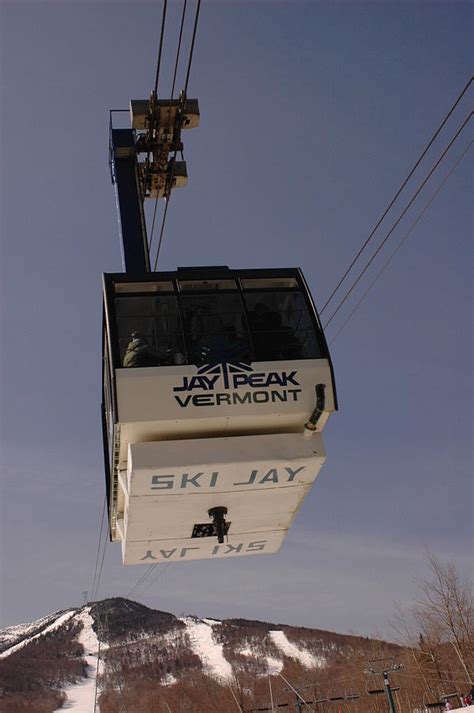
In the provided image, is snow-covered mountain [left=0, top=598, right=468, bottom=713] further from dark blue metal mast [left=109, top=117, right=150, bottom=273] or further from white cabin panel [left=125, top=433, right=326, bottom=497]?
white cabin panel [left=125, top=433, right=326, bottom=497]

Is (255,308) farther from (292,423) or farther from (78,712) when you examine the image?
(78,712)

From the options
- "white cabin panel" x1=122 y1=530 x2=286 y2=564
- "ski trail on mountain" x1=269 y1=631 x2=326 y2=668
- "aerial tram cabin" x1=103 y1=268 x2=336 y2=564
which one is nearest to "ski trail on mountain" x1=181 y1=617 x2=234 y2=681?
"ski trail on mountain" x1=269 y1=631 x2=326 y2=668

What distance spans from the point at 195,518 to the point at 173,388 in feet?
5.91

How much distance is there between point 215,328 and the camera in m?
8.11

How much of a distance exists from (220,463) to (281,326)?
1620 millimetres

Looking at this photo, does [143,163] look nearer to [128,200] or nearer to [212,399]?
[128,200]

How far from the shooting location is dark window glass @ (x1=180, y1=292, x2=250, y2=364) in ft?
25.8

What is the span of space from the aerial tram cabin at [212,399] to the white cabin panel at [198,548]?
93mm

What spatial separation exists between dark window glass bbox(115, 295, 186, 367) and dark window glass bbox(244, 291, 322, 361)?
2.65ft

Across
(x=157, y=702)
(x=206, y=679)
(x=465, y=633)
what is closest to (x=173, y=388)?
(x=465, y=633)

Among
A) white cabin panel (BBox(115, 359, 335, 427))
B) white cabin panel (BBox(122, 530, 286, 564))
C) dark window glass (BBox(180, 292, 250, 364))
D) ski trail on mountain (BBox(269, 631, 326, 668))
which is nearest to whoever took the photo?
white cabin panel (BBox(115, 359, 335, 427))

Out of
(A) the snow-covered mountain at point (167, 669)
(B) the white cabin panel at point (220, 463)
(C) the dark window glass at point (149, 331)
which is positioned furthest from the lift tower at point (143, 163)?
(A) the snow-covered mountain at point (167, 669)

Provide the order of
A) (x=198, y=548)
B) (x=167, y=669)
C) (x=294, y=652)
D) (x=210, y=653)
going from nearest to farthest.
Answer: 1. (x=198, y=548)
2. (x=167, y=669)
3. (x=294, y=652)
4. (x=210, y=653)

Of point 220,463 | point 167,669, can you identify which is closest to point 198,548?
point 220,463
